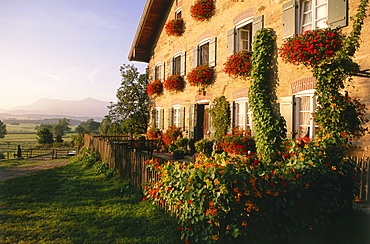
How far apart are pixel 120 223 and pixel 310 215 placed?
298 centimetres

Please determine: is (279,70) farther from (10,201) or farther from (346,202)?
(10,201)

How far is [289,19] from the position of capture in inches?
257

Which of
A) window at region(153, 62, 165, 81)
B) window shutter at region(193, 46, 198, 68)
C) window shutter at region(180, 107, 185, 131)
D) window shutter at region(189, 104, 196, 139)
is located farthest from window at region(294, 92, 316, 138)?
window at region(153, 62, 165, 81)

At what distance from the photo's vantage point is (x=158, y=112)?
47.2ft

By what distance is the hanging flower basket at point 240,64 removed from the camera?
778 cm

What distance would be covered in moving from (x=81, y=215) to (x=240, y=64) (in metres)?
6.38

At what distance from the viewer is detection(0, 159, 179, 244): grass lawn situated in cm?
354

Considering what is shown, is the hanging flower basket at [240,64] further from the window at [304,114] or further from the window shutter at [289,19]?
the window at [304,114]

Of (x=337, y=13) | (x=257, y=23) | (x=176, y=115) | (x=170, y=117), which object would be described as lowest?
(x=170, y=117)

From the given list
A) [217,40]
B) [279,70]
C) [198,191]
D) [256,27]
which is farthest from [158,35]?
[198,191]

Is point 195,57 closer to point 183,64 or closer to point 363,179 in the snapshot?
point 183,64

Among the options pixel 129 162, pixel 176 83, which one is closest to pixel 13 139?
pixel 176 83

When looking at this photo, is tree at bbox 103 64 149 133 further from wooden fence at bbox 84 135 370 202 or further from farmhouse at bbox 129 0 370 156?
wooden fence at bbox 84 135 370 202

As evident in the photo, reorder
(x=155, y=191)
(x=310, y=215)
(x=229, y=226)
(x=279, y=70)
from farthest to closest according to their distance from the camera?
(x=279, y=70) → (x=155, y=191) → (x=310, y=215) → (x=229, y=226)
